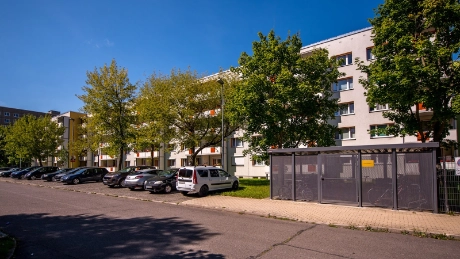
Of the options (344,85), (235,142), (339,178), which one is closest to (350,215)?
(339,178)

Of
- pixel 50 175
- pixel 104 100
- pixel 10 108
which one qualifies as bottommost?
pixel 50 175

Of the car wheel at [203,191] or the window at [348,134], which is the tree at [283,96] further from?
the window at [348,134]

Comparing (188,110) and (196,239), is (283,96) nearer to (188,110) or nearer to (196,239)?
(188,110)

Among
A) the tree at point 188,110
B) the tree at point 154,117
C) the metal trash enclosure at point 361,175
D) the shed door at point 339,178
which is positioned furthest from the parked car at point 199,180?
the tree at point 154,117

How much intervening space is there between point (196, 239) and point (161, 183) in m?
11.6

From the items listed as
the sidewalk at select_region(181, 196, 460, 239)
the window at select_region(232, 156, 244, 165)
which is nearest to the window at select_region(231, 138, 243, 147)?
the window at select_region(232, 156, 244, 165)

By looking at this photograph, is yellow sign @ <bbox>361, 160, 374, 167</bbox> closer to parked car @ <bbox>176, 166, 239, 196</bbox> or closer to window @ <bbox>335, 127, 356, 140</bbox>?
→ parked car @ <bbox>176, 166, 239, 196</bbox>

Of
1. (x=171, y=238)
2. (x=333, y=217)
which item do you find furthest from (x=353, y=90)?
(x=171, y=238)

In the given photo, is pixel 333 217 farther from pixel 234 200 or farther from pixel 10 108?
pixel 10 108

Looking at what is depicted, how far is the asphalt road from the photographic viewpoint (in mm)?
6441

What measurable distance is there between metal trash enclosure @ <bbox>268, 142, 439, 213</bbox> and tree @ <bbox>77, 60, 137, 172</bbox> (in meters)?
21.3

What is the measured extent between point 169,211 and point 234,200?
12.8ft

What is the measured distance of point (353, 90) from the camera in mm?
30156

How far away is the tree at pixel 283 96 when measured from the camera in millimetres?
19094
